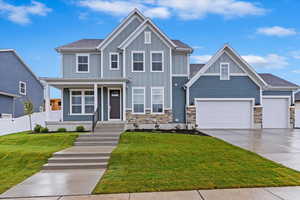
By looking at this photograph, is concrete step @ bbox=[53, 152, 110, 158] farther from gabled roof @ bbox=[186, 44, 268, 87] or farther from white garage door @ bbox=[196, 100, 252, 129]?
white garage door @ bbox=[196, 100, 252, 129]

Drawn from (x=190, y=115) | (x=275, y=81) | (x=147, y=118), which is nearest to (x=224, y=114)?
(x=190, y=115)

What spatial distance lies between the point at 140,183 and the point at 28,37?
60.1 feet

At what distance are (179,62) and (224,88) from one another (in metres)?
3.86

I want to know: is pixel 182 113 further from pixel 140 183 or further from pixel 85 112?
pixel 140 183

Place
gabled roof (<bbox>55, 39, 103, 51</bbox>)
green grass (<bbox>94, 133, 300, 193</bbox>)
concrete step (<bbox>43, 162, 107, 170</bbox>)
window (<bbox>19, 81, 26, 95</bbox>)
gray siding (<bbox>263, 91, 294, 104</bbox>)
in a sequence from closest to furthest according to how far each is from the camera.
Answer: green grass (<bbox>94, 133, 300, 193</bbox>)
concrete step (<bbox>43, 162, 107, 170</bbox>)
gabled roof (<bbox>55, 39, 103, 51</bbox>)
gray siding (<bbox>263, 91, 294, 104</bbox>)
window (<bbox>19, 81, 26, 95</bbox>)

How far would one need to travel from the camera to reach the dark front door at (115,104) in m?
17.4

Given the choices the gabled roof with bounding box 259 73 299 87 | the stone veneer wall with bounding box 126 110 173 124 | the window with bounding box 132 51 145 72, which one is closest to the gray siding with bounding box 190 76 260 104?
the stone veneer wall with bounding box 126 110 173 124

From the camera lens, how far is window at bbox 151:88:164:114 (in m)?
17.1

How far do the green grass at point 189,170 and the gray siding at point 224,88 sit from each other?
7941 mm

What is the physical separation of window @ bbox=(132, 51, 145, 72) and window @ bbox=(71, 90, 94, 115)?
374 centimetres

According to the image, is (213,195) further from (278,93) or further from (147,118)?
(278,93)

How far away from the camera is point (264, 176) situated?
20.0 feet

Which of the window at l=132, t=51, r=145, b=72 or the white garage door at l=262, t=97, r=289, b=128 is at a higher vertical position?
the window at l=132, t=51, r=145, b=72

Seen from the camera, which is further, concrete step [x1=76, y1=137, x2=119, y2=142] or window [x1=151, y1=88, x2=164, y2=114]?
window [x1=151, y1=88, x2=164, y2=114]
